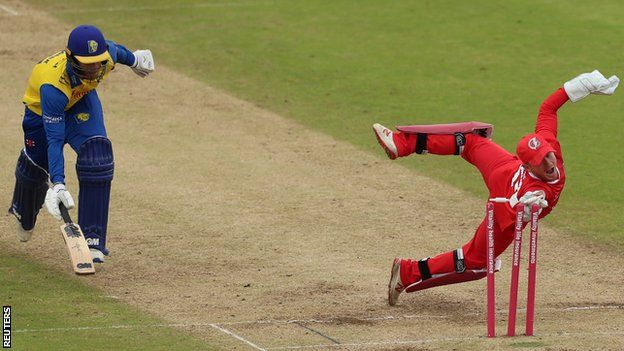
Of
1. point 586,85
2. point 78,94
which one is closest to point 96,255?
point 78,94

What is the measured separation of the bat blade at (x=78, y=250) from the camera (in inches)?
488

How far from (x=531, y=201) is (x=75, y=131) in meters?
4.50

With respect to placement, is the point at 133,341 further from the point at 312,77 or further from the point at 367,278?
the point at 312,77

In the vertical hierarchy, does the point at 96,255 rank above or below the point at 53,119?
below

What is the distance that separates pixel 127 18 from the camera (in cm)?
2438

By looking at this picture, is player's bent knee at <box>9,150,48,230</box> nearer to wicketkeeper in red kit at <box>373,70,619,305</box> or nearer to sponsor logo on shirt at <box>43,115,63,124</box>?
sponsor logo on shirt at <box>43,115,63,124</box>

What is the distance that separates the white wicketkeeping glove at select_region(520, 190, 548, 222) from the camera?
11.1 meters

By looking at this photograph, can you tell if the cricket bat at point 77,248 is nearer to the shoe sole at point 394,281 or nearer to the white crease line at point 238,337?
the white crease line at point 238,337

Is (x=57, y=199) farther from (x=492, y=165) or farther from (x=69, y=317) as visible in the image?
(x=492, y=165)

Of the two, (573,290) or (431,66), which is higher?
(431,66)

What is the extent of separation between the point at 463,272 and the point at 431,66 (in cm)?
979

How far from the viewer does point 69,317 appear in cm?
1190

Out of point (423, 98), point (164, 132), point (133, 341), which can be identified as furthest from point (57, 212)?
point (423, 98)

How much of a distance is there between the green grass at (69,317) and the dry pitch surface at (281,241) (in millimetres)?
246
